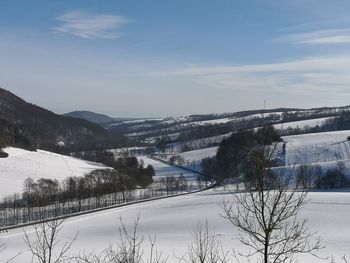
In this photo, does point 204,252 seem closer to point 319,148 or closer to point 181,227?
point 181,227

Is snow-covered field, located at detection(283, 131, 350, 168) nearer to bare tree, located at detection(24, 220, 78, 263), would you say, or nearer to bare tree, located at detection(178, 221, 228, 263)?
bare tree, located at detection(24, 220, 78, 263)

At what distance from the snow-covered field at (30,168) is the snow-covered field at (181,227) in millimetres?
60832

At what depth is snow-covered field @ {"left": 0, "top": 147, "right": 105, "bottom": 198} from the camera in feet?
433

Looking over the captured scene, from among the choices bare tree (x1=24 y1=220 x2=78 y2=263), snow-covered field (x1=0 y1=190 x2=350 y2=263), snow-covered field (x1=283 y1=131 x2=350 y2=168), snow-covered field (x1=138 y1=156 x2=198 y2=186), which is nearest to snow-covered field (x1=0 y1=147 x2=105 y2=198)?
snow-covered field (x1=138 y1=156 x2=198 y2=186)

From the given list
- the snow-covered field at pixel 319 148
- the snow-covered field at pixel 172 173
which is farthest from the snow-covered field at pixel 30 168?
the snow-covered field at pixel 319 148

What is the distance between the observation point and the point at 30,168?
15450cm

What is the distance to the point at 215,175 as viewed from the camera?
156875 mm

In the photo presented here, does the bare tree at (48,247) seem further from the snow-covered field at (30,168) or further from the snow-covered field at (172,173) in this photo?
the snow-covered field at (172,173)

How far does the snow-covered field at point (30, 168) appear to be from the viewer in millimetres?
132000

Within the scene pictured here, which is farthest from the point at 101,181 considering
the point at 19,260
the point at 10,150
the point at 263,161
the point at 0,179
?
the point at 263,161

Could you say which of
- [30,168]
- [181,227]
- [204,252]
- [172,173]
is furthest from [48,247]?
[172,173]

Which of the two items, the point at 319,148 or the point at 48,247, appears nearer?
the point at 48,247

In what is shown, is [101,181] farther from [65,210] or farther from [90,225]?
[90,225]

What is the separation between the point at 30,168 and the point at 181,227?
362 ft
